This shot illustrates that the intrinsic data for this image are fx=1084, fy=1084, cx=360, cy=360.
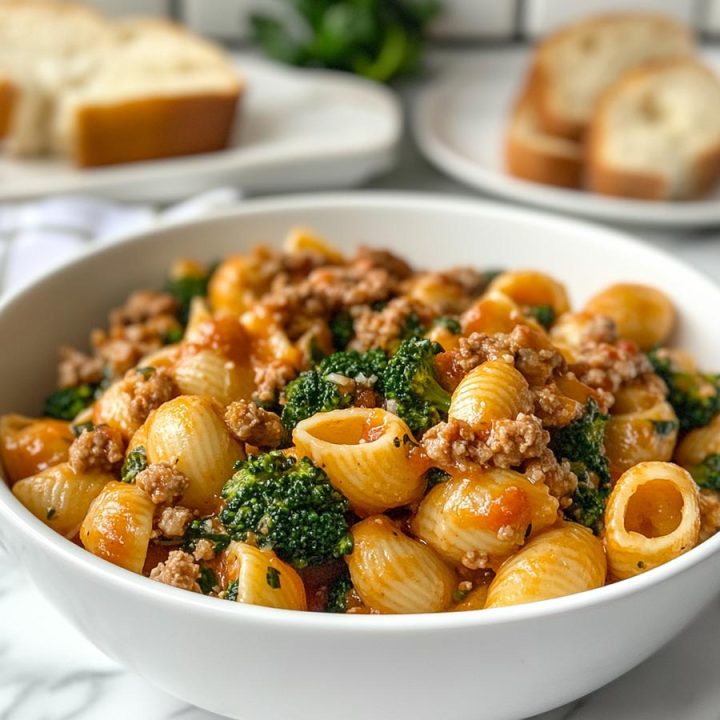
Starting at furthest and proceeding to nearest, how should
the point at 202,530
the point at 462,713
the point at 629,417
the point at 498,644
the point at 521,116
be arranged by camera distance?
the point at 521,116
the point at 629,417
the point at 202,530
the point at 462,713
the point at 498,644

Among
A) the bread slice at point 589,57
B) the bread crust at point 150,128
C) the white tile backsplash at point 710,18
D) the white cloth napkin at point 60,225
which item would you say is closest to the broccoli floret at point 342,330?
the white cloth napkin at point 60,225

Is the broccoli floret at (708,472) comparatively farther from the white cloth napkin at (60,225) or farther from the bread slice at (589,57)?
the bread slice at (589,57)

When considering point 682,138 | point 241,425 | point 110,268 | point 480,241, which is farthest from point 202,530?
point 682,138

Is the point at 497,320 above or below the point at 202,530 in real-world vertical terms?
above

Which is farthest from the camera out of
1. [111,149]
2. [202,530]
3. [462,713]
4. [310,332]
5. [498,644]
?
[111,149]

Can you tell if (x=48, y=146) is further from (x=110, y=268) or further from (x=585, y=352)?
(x=585, y=352)

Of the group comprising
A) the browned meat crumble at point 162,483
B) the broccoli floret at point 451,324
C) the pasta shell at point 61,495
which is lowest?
the pasta shell at point 61,495

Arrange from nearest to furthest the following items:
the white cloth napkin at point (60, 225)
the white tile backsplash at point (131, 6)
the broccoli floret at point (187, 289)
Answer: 1. the broccoli floret at point (187, 289)
2. the white cloth napkin at point (60, 225)
3. the white tile backsplash at point (131, 6)

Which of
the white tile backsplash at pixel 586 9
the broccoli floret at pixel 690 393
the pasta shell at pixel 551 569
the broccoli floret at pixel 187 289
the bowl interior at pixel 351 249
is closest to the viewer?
the pasta shell at pixel 551 569
